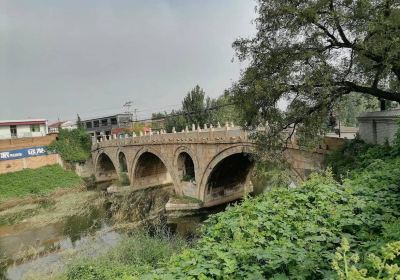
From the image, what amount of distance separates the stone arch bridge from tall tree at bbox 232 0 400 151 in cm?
371

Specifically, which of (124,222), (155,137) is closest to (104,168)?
(155,137)

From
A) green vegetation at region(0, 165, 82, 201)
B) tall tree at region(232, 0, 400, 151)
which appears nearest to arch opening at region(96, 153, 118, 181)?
green vegetation at region(0, 165, 82, 201)

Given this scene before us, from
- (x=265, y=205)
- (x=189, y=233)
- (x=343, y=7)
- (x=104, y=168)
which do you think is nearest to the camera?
(x=265, y=205)

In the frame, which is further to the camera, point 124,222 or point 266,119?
point 124,222

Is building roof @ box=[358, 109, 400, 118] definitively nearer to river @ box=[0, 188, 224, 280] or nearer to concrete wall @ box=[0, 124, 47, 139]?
river @ box=[0, 188, 224, 280]

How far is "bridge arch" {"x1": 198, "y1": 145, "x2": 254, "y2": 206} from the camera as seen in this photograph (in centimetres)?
2447

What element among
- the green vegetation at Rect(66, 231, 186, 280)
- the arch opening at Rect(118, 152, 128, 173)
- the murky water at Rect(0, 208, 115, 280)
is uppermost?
the arch opening at Rect(118, 152, 128, 173)

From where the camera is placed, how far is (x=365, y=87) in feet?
39.0

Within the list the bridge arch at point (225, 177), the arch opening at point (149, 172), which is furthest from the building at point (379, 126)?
the arch opening at point (149, 172)

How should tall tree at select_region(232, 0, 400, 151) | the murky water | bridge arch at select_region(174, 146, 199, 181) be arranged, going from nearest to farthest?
tall tree at select_region(232, 0, 400, 151), the murky water, bridge arch at select_region(174, 146, 199, 181)

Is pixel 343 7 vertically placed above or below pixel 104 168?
above

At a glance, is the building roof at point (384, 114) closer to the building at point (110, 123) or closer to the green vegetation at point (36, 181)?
the green vegetation at point (36, 181)

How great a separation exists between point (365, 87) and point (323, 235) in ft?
27.8

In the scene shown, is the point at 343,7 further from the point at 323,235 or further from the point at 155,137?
the point at 155,137
